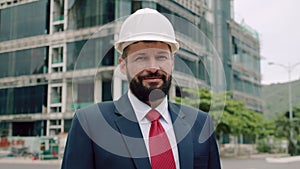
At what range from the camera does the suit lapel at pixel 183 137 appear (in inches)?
63.0

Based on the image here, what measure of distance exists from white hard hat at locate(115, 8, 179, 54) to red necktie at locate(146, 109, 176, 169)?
0.30 metres

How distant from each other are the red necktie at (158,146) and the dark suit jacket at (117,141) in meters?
0.03

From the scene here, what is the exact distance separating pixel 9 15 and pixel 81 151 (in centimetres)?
2985

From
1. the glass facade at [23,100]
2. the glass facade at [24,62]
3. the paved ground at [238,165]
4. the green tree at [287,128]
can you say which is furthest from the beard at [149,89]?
the green tree at [287,128]

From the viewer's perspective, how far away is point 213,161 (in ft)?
5.70

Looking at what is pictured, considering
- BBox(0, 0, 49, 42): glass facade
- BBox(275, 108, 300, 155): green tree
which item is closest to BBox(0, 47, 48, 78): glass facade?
BBox(0, 0, 49, 42): glass facade

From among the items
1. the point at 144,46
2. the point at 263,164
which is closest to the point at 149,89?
the point at 144,46

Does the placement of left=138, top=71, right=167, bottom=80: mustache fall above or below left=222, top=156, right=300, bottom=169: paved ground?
above

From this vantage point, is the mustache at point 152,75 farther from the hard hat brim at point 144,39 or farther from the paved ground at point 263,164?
the paved ground at point 263,164

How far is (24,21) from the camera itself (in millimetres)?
28875

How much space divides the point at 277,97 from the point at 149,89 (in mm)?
69673

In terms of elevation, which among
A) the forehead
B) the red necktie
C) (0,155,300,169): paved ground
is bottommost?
(0,155,300,169): paved ground

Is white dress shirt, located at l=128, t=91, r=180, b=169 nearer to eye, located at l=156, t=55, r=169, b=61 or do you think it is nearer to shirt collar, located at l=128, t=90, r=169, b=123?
shirt collar, located at l=128, t=90, r=169, b=123

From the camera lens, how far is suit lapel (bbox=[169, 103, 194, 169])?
1.60m
